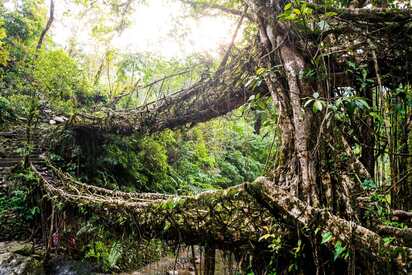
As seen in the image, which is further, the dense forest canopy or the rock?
the rock

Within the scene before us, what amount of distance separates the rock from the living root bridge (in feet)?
7.14

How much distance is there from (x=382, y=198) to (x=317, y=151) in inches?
16.6

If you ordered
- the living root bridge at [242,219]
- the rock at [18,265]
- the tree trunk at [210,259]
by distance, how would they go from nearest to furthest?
1. the living root bridge at [242,219]
2. the tree trunk at [210,259]
3. the rock at [18,265]

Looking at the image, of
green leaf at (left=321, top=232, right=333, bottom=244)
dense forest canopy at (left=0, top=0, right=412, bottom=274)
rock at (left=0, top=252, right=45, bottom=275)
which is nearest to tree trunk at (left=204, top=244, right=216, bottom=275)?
dense forest canopy at (left=0, top=0, right=412, bottom=274)

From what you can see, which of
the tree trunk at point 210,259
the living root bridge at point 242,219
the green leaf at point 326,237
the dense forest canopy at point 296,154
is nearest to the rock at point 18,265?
the dense forest canopy at point 296,154

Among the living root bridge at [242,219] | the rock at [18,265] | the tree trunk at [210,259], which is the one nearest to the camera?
the living root bridge at [242,219]

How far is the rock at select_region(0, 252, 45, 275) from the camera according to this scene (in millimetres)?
3859

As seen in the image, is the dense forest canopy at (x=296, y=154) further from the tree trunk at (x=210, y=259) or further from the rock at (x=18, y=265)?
the rock at (x=18, y=265)

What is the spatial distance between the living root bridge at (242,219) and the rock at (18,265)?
7.14 feet

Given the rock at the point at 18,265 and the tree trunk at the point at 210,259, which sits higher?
the tree trunk at the point at 210,259

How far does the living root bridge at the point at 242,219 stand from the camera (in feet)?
4.14

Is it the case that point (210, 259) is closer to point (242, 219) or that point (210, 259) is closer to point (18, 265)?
point (242, 219)

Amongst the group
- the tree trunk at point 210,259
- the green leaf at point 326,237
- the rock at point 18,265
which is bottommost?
the rock at point 18,265

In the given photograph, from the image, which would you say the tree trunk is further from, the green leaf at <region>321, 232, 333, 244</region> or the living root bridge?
the green leaf at <region>321, 232, 333, 244</region>
